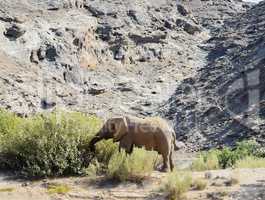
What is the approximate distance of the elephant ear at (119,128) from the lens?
12.6 metres

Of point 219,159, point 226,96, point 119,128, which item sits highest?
point 226,96

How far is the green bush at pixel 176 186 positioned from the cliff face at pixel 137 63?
25734 millimetres

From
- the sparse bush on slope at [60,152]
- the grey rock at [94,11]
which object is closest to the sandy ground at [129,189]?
the sparse bush on slope at [60,152]

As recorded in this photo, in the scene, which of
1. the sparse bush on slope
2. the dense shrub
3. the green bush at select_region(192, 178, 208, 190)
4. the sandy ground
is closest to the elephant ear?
the sparse bush on slope

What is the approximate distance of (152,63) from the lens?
59438 millimetres

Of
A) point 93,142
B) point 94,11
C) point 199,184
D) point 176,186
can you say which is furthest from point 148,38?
point 176,186

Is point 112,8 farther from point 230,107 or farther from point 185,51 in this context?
point 230,107

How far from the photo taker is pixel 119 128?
41.4 ft

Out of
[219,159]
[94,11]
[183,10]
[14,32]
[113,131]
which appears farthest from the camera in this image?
[183,10]

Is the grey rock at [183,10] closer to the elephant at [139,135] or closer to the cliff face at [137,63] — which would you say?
the cliff face at [137,63]

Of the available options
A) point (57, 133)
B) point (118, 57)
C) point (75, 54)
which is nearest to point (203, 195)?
point (57, 133)

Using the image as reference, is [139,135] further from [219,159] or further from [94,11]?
[94,11]

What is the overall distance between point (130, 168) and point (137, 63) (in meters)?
48.1

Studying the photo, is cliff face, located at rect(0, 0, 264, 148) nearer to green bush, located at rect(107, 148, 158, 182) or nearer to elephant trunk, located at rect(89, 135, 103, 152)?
elephant trunk, located at rect(89, 135, 103, 152)
